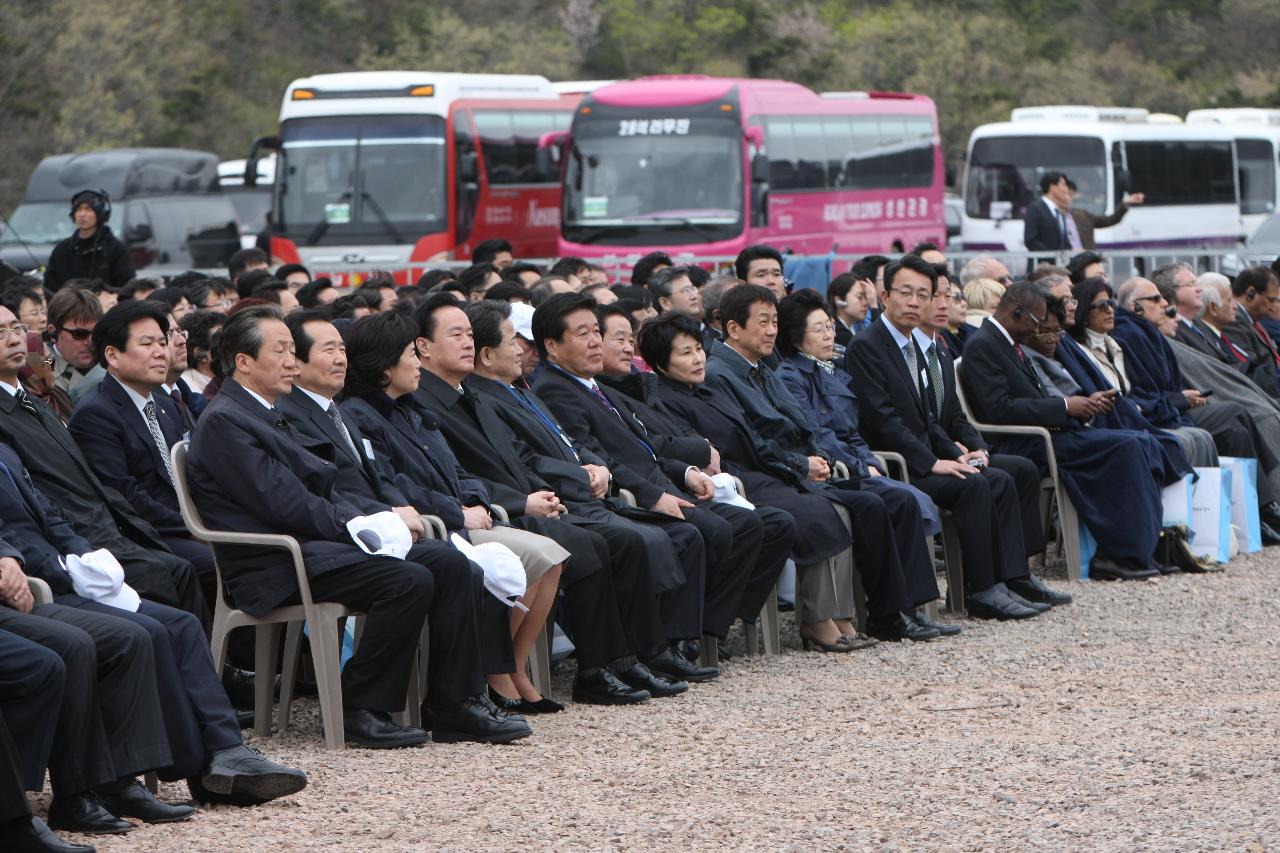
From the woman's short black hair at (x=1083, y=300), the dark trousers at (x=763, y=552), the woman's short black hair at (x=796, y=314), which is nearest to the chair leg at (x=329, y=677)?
the dark trousers at (x=763, y=552)

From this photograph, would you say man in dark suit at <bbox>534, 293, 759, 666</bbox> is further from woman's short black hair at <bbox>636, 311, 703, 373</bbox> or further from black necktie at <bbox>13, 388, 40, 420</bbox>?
black necktie at <bbox>13, 388, 40, 420</bbox>

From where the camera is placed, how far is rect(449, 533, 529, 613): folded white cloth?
711 cm

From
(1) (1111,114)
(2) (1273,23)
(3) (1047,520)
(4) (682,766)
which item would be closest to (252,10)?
(2) (1273,23)

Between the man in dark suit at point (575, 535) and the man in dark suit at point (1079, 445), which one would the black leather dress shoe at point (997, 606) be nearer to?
the man in dark suit at point (1079, 445)

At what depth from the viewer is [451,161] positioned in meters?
25.6

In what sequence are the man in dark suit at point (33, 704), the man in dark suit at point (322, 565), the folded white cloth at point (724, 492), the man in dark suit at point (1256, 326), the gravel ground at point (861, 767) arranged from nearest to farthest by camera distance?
the man in dark suit at point (33, 704), the gravel ground at point (861, 767), the man in dark suit at point (322, 565), the folded white cloth at point (724, 492), the man in dark suit at point (1256, 326)

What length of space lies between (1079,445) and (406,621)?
16.0 ft

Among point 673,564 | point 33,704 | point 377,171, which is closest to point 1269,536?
point 673,564

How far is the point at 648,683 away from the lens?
782cm

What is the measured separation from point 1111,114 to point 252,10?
34.9 meters

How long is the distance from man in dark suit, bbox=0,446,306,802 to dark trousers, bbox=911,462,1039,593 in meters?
4.39

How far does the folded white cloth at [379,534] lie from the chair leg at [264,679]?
0.51m

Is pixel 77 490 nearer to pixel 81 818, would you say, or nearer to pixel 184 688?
pixel 184 688

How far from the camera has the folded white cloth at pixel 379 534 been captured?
6.77 m
